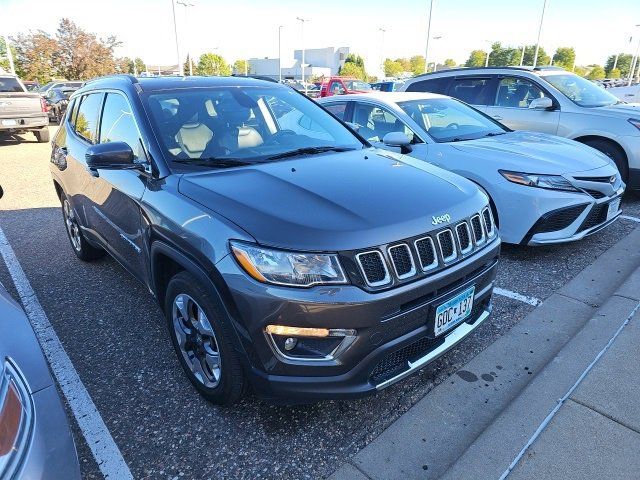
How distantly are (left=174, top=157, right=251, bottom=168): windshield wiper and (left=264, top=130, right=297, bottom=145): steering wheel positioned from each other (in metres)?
0.38

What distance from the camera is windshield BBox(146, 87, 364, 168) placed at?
8.89 feet

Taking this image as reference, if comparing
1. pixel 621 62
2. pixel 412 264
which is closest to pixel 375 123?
pixel 412 264

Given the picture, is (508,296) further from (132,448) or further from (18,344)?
(18,344)

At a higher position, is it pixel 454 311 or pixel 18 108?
pixel 454 311

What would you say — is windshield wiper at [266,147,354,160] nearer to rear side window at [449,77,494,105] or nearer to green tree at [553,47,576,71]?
rear side window at [449,77,494,105]

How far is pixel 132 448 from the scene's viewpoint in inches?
87.0

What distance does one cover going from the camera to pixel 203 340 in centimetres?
238

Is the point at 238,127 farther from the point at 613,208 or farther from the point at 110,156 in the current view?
the point at 613,208

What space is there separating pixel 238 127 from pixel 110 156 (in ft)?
2.78

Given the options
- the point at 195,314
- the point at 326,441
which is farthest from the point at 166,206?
the point at 326,441

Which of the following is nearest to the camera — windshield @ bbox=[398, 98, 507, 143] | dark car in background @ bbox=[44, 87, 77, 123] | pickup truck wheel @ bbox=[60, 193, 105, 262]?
pickup truck wheel @ bbox=[60, 193, 105, 262]

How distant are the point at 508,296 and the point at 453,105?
275cm

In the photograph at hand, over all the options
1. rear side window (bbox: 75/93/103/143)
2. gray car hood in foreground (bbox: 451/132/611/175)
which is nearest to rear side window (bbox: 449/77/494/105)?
gray car hood in foreground (bbox: 451/132/611/175)

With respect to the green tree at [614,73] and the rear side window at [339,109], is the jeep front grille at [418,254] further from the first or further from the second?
the green tree at [614,73]
